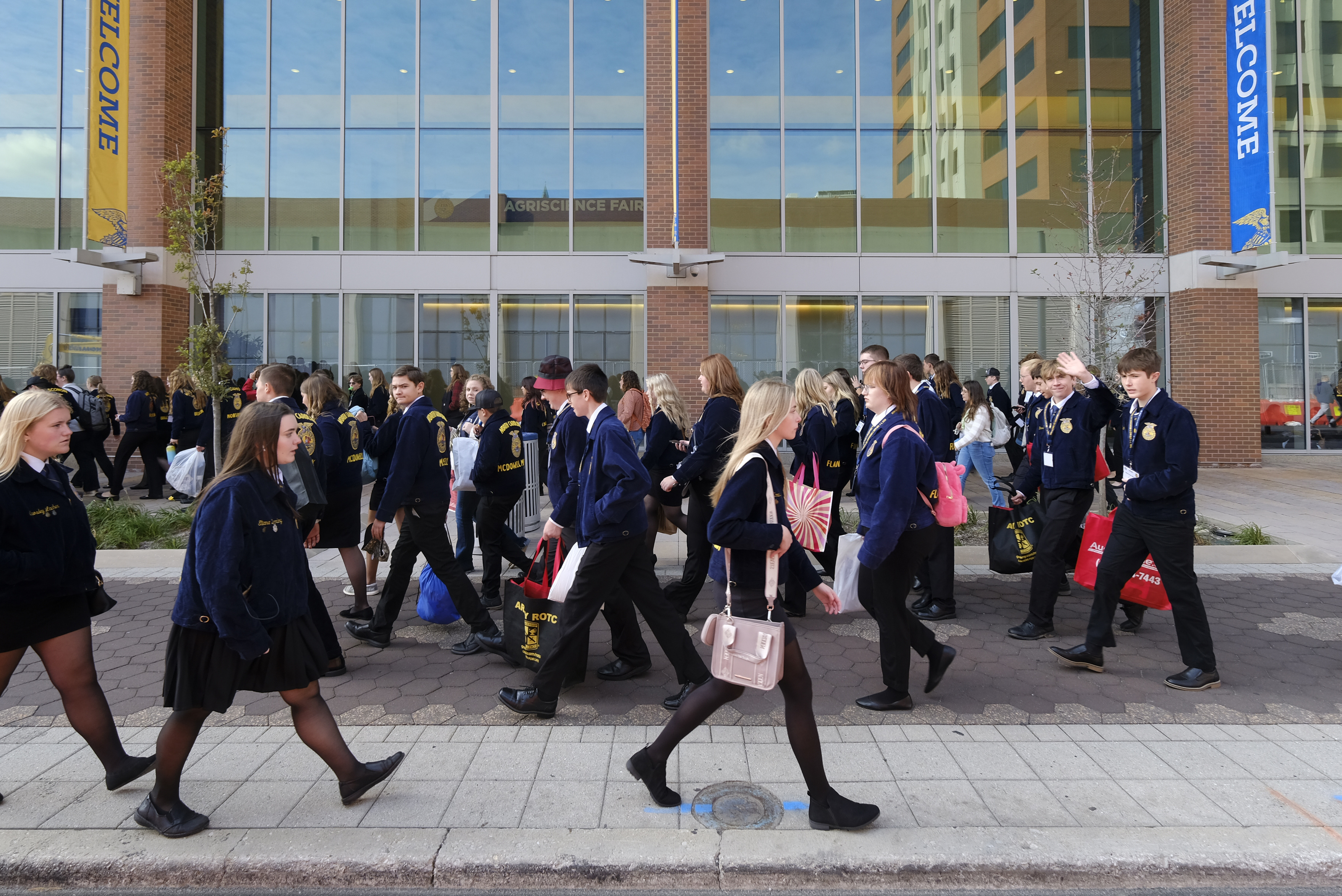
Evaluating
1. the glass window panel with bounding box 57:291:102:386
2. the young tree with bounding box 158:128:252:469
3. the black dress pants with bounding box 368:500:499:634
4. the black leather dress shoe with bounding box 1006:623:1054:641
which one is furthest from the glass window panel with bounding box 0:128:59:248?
the black leather dress shoe with bounding box 1006:623:1054:641

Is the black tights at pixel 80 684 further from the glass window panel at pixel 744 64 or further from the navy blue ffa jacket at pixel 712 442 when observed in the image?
the glass window panel at pixel 744 64

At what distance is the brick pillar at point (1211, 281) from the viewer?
15.2 m

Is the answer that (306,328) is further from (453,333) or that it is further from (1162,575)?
(1162,575)

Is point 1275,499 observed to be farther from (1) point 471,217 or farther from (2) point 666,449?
(1) point 471,217

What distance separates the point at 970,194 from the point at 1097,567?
12.4 m

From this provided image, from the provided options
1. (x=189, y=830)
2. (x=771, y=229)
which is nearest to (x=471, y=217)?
(x=771, y=229)

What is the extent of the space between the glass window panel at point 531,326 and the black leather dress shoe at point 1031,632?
1120cm

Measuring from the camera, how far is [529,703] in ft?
14.5

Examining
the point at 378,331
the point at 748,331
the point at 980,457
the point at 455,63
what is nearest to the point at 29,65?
the point at 455,63

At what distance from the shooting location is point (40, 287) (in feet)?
49.6

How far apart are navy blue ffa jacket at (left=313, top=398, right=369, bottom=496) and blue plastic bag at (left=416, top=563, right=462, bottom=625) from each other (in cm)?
98

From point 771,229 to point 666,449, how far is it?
1046 cm

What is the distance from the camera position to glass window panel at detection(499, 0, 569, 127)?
15.7 m

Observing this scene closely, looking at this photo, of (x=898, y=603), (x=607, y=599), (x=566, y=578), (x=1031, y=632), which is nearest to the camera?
(x=566, y=578)
